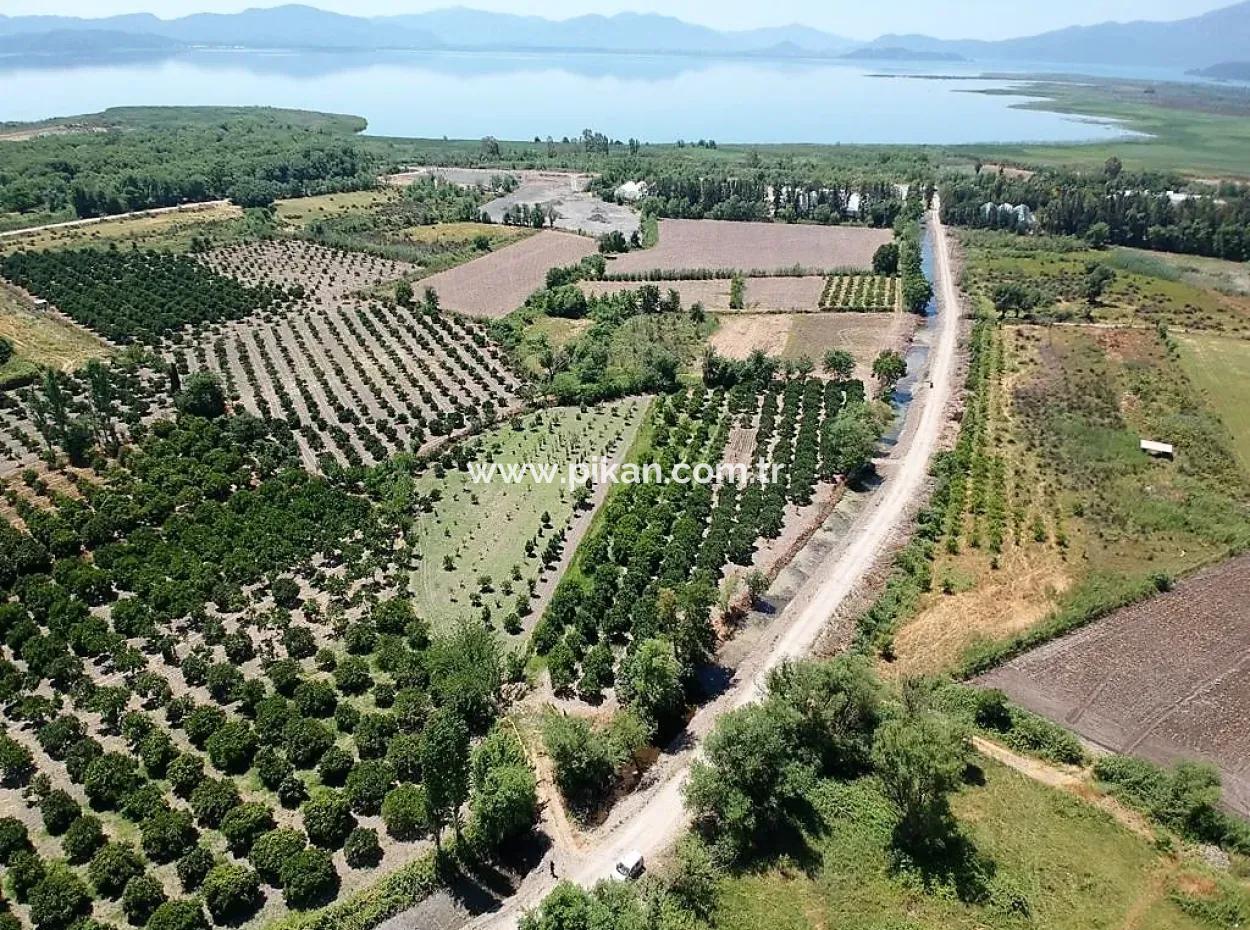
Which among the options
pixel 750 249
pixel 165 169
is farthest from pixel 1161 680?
pixel 165 169

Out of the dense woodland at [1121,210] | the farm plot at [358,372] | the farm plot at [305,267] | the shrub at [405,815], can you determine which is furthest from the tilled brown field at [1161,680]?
the dense woodland at [1121,210]

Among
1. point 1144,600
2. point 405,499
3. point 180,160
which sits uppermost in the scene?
point 180,160

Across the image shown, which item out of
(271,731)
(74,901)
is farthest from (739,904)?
(74,901)

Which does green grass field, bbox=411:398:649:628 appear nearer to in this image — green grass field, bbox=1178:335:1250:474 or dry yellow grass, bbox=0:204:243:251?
green grass field, bbox=1178:335:1250:474

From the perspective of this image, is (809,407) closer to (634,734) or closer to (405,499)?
(405,499)

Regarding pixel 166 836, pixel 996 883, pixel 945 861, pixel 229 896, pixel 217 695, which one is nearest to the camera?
pixel 229 896

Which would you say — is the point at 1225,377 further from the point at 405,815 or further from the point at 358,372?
the point at 358,372
